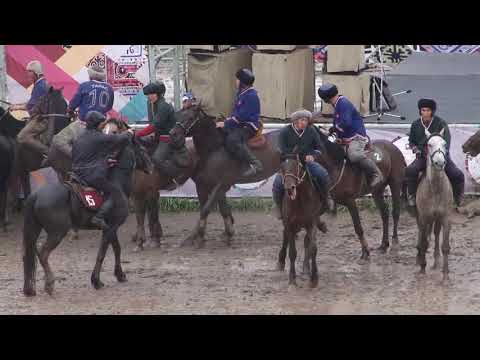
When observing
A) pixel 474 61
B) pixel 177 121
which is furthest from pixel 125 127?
pixel 474 61

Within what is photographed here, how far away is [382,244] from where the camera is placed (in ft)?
49.8

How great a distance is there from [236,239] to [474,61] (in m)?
12.7

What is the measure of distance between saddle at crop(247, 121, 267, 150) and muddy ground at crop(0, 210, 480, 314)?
1444 millimetres

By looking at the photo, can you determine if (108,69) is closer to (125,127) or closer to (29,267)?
(125,127)

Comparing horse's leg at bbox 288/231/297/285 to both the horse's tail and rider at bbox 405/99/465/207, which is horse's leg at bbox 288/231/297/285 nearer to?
rider at bbox 405/99/465/207

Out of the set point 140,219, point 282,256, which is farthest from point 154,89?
point 282,256

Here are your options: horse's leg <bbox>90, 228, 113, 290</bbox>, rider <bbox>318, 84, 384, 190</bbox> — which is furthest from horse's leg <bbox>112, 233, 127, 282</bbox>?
rider <bbox>318, 84, 384, 190</bbox>

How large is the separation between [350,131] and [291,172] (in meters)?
2.29

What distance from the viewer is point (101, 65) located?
62.2 ft

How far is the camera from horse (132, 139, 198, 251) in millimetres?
15398

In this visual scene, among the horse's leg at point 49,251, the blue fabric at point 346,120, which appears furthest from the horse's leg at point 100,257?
the blue fabric at point 346,120

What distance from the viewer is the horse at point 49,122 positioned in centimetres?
1620

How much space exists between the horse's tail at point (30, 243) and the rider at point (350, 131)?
432 cm

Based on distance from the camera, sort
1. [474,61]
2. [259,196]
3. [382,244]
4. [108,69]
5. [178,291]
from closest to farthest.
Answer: [178,291], [382,244], [259,196], [108,69], [474,61]
